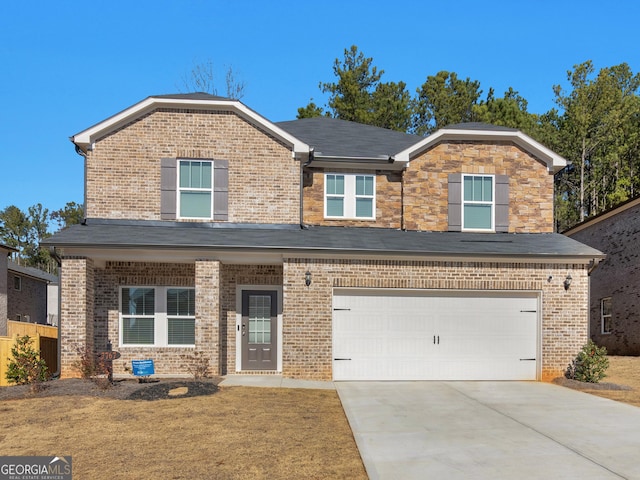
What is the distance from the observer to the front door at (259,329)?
14.9 m

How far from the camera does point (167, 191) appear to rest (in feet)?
49.7

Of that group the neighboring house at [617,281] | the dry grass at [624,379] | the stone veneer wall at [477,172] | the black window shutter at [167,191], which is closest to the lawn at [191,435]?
the dry grass at [624,379]

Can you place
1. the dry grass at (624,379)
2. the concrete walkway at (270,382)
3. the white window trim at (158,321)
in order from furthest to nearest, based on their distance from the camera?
the white window trim at (158,321) < the concrete walkway at (270,382) < the dry grass at (624,379)

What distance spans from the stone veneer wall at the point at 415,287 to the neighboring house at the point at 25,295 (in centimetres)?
2246

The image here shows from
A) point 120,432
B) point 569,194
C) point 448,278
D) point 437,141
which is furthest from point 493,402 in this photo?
point 569,194

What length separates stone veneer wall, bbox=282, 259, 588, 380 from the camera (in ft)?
45.1

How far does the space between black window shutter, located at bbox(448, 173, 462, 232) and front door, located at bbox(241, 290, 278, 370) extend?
5.74 m

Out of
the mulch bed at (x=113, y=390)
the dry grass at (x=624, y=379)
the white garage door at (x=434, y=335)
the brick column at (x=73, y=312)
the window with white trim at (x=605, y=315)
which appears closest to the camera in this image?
the mulch bed at (x=113, y=390)

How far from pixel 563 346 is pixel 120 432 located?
36.0 feet

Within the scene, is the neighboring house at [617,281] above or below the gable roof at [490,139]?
below

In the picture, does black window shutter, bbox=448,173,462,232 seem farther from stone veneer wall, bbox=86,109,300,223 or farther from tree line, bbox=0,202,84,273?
tree line, bbox=0,202,84,273

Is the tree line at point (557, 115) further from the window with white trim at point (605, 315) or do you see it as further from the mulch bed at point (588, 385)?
the mulch bed at point (588, 385)

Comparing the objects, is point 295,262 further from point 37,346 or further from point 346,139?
point 37,346

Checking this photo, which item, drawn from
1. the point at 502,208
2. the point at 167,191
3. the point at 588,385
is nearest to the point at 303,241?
the point at 167,191
